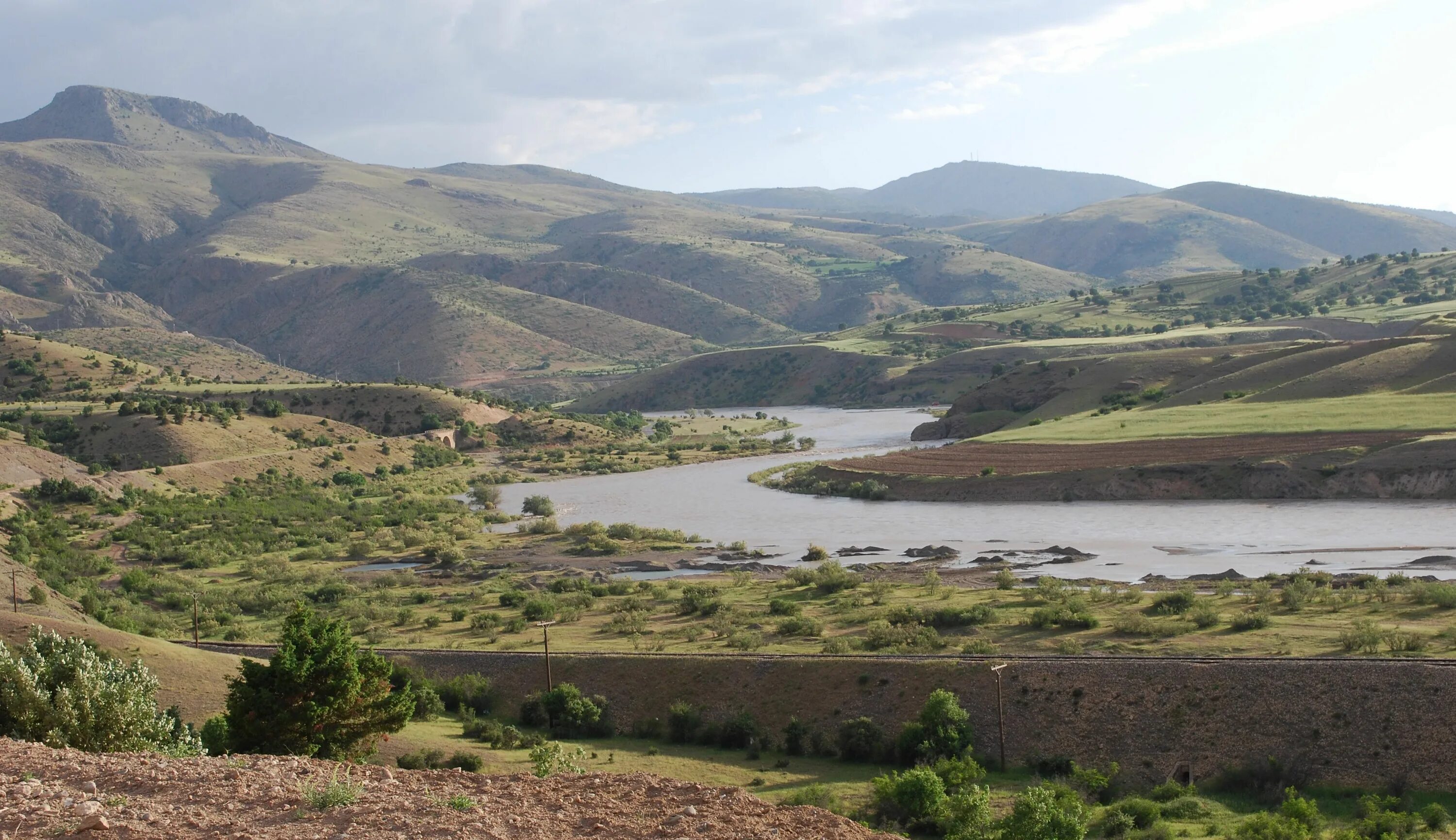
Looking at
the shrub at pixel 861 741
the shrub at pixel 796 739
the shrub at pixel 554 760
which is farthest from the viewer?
the shrub at pixel 796 739

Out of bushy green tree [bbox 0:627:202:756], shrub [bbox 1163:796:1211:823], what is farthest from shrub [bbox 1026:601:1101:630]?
bushy green tree [bbox 0:627:202:756]

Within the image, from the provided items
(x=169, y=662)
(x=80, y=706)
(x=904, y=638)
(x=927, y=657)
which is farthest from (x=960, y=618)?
(x=80, y=706)

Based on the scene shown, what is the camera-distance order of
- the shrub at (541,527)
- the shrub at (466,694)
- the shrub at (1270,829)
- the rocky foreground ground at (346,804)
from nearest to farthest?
the rocky foreground ground at (346,804) < the shrub at (1270,829) < the shrub at (466,694) < the shrub at (541,527)

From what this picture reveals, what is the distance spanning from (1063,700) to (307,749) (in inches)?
629

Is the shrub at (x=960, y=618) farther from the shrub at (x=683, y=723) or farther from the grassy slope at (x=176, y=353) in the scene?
the grassy slope at (x=176, y=353)

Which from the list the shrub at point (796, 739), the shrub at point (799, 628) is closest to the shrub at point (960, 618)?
the shrub at point (799, 628)

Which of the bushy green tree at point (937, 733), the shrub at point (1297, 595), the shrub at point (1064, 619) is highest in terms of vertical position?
the shrub at point (1297, 595)

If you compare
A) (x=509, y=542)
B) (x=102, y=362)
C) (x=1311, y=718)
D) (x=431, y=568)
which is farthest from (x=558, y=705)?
(x=102, y=362)

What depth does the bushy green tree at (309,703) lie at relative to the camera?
2253 centimetres

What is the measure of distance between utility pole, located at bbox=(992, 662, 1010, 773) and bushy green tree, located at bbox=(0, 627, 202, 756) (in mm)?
15988

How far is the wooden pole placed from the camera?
27.6 meters

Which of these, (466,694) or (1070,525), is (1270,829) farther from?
(1070,525)

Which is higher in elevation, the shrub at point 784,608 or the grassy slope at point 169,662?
the grassy slope at point 169,662

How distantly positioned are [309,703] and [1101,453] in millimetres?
56259
